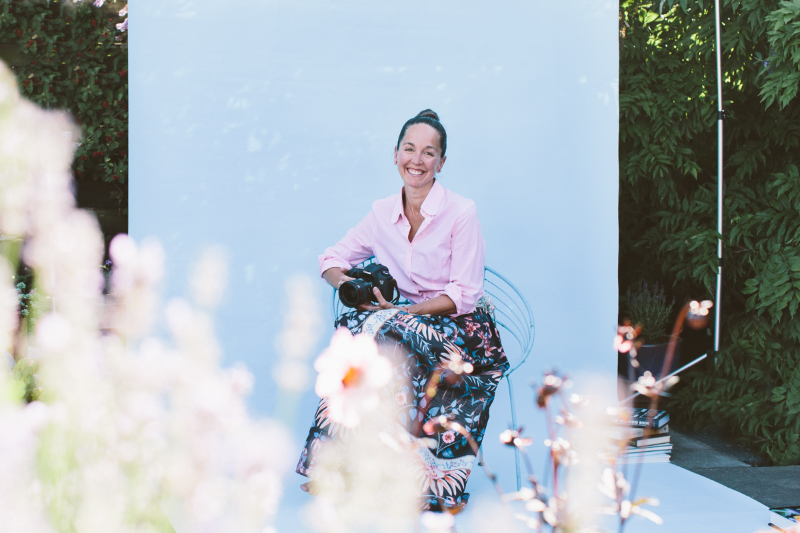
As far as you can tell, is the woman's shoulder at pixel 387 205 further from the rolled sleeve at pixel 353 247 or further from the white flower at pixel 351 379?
the white flower at pixel 351 379

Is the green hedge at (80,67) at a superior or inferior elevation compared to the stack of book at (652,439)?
superior

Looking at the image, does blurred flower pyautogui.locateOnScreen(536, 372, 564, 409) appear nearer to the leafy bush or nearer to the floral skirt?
the floral skirt

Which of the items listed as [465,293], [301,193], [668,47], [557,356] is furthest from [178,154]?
[668,47]

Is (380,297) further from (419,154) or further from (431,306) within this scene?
(419,154)

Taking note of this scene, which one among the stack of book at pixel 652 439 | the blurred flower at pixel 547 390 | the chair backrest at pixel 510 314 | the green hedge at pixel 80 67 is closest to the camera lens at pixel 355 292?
the chair backrest at pixel 510 314

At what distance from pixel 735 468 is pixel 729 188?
140cm

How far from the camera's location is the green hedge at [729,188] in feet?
10.2

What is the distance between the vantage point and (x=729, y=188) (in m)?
3.49

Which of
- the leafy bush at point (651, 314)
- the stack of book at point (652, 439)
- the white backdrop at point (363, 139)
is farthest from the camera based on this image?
the leafy bush at point (651, 314)

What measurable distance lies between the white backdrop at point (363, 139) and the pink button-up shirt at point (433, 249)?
44cm

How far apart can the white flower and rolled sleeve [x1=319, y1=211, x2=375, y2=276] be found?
1.93 meters

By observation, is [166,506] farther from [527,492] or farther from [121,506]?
[527,492]

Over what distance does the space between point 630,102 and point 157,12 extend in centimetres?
237

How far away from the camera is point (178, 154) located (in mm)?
2877
